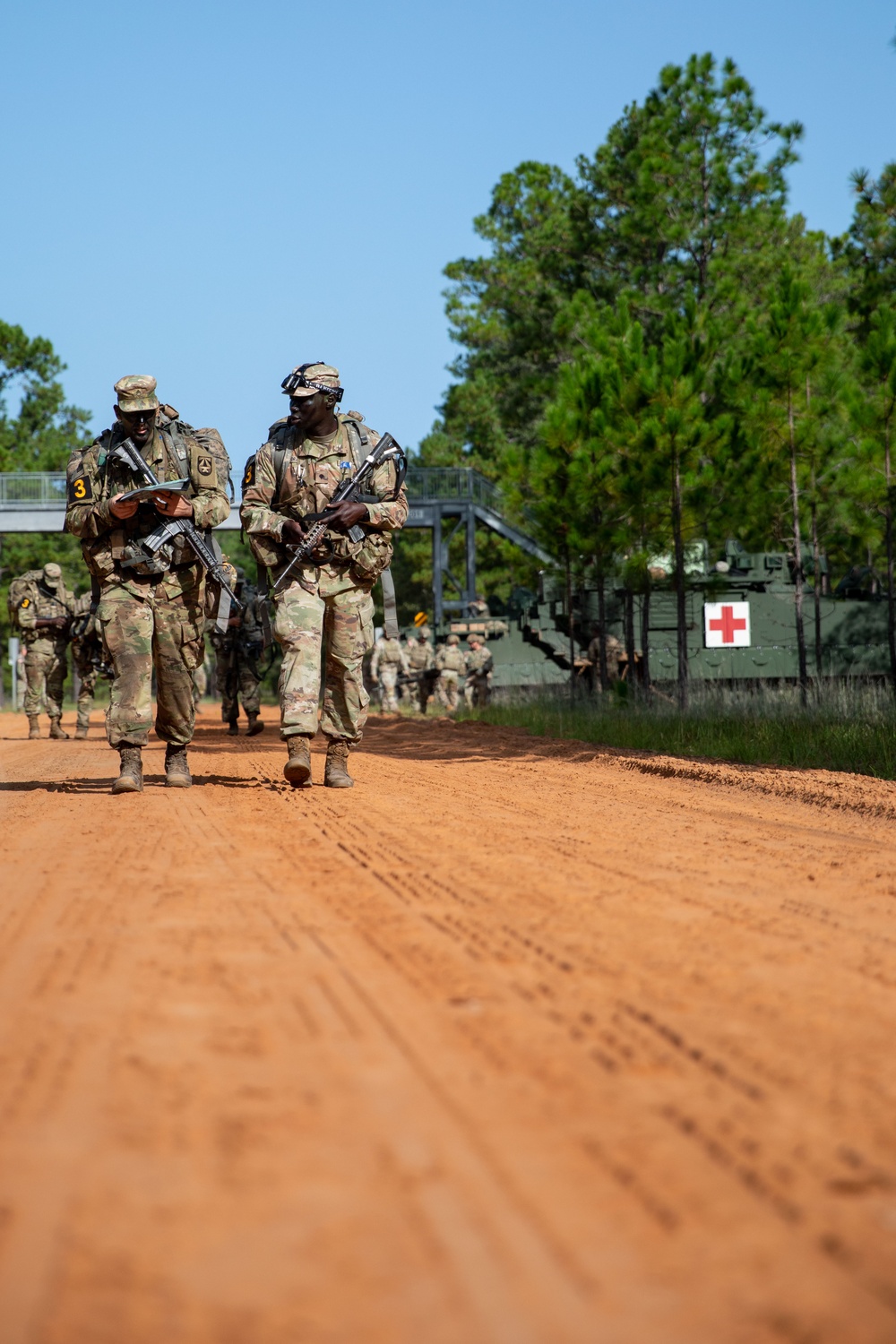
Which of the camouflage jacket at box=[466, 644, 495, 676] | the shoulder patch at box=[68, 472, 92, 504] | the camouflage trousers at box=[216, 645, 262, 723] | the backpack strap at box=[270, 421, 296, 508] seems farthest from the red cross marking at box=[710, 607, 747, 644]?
the shoulder patch at box=[68, 472, 92, 504]

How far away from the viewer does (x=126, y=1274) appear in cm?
188

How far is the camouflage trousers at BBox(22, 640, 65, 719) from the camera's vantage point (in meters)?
19.5

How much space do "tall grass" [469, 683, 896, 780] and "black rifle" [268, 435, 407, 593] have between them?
3.88m

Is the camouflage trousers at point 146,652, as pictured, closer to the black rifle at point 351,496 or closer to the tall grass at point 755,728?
the black rifle at point 351,496

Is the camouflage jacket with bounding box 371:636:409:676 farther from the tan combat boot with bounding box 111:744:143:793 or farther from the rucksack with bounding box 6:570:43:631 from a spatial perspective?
the tan combat boot with bounding box 111:744:143:793

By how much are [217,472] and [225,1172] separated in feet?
22.1

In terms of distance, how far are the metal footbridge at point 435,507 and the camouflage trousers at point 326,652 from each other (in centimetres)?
2910

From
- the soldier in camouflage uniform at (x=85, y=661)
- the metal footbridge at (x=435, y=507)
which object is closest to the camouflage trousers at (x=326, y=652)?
the soldier in camouflage uniform at (x=85, y=661)

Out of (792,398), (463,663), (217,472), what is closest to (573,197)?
(463,663)

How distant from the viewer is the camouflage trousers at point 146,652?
26.8 ft

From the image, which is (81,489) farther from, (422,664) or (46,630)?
(422,664)

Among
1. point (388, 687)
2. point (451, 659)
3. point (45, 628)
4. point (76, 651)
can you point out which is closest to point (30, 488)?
point (388, 687)

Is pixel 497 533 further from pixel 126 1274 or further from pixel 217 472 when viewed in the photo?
pixel 126 1274

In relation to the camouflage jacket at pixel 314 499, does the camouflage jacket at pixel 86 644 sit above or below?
below
